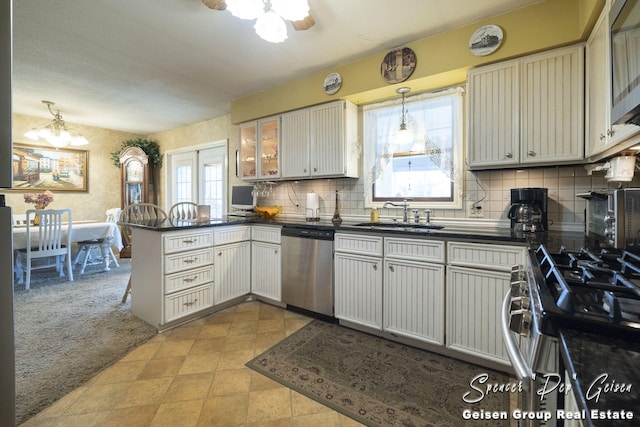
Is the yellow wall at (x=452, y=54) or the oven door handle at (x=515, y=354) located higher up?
the yellow wall at (x=452, y=54)

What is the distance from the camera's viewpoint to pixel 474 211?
2439 mm

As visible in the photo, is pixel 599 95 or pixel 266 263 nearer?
pixel 599 95

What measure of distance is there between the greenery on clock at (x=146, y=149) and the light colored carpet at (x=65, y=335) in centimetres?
260

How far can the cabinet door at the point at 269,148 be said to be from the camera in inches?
132

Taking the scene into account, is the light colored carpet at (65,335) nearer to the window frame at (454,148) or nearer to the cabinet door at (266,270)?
the cabinet door at (266,270)

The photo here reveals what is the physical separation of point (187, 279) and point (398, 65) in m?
2.66

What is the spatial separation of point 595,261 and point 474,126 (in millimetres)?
1381

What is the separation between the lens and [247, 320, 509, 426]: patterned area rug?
1.52 meters

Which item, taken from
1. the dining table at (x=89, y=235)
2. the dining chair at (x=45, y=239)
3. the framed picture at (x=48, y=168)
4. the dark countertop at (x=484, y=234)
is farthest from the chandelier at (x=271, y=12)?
the framed picture at (x=48, y=168)

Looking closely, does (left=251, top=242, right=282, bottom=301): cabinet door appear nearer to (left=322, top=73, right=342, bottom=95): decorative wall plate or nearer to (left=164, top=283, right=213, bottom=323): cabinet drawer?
(left=164, top=283, right=213, bottom=323): cabinet drawer

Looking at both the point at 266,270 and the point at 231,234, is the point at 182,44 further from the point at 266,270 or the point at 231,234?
the point at 266,270

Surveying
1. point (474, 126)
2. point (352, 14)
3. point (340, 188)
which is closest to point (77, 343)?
point (340, 188)

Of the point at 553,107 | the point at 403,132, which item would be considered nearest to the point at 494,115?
the point at 553,107

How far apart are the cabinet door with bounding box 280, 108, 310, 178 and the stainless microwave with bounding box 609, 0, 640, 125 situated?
7.68 ft
